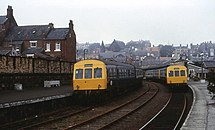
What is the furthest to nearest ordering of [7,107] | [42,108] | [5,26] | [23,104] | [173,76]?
1. [5,26]
2. [173,76]
3. [42,108]
4. [23,104]
5. [7,107]

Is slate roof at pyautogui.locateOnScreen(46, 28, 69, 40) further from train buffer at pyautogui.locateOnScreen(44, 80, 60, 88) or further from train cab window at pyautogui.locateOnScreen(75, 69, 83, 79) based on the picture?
train cab window at pyautogui.locateOnScreen(75, 69, 83, 79)

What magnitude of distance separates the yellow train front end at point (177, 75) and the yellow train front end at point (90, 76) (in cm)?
1314

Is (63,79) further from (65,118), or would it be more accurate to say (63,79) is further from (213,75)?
(65,118)

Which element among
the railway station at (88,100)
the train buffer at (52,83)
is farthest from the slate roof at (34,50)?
the train buffer at (52,83)

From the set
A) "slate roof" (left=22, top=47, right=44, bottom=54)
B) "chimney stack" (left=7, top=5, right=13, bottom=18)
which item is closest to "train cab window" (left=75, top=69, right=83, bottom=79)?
"slate roof" (left=22, top=47, right=44, bottom=54)

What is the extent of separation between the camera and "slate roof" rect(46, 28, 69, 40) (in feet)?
200

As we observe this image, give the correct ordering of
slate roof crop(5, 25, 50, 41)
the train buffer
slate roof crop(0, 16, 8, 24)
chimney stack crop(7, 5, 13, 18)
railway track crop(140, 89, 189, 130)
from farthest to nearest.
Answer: chimney stack crop(7, 5, 13, 18)
slate roof crop(0, 16, 8, 24)
slate roof crop(5, 25, 50, 41)
the train buffer
railway track crop(140, 89, 189, 130)

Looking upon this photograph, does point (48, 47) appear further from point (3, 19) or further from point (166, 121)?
point (166, 121)

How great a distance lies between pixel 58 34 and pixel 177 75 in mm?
33961

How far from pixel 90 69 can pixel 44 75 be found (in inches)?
336

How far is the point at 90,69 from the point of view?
69.4 feet

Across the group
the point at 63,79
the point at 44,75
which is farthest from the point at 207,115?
the point at 63,79

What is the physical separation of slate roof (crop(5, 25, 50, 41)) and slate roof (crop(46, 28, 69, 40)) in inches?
36.3

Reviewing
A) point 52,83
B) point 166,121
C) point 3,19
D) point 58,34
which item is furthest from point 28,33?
point 166,121
